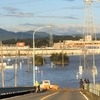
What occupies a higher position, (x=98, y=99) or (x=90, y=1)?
(x=90, y=1)

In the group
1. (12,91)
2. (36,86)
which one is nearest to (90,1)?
(36,86)

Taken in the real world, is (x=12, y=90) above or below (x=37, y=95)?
above

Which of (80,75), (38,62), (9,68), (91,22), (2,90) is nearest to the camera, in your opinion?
(2,90)

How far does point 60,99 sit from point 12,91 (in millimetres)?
7693

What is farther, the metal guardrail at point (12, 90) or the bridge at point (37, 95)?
the metal guardrail at point (12, 90)

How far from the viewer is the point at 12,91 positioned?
113 ft

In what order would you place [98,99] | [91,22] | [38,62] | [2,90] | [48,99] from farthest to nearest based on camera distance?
[38,62] < [91,22] < [2,90] < [48,99] < [98,99]

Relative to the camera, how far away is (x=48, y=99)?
91.6 feet

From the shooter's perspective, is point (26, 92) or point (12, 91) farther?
point (26, 92)

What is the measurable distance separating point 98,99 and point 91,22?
134 feet

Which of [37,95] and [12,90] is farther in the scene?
[12,90]

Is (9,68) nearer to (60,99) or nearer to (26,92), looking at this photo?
(26,92)

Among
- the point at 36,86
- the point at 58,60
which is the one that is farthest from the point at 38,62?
the point at 36,86

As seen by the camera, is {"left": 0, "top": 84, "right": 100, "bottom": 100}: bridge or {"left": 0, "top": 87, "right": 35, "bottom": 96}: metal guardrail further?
{"left": 0, "top": 87, "right": 35, "bottom": 96}: metal guardrail
